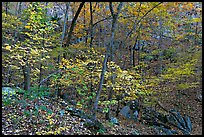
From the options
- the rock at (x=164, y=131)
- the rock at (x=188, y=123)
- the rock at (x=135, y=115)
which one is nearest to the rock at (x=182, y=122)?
the rock at (x=188, y=123)

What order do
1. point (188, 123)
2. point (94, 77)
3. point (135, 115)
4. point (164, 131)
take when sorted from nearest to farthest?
1. point (94, 77)
2. point (164, 131)
3. point (135, 115)
4. point (188, 123)

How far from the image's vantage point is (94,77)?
715 cm

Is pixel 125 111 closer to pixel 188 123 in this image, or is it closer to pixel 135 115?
pixel 135 115

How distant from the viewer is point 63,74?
21.9 feet

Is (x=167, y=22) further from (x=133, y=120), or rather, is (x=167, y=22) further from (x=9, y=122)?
(x=9, y=122)

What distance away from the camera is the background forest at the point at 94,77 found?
221 inches

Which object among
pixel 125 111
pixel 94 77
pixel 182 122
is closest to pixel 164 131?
pixel 182 122

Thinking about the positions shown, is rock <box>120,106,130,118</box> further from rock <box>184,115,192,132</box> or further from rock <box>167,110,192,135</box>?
rock <box>184,115,192,132</box>

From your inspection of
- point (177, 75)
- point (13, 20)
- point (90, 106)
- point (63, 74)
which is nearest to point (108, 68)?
point (63, 74)

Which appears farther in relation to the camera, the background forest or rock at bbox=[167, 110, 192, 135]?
rock at bbox=[167, 110, 192, 135]

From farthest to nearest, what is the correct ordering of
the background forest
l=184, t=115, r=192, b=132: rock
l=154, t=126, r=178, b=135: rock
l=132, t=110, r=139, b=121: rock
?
l=184, t=115, r=192, b=132: rock, l=132, t=110, r=139, b=121: rock, l=154, t=126, r=178, b=135: rock, the background forest

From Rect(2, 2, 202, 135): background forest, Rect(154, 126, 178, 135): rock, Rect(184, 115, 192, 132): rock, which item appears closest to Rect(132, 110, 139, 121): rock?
Rect(2, 2, 202, 135): background forest

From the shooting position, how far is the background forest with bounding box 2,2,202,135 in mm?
5609

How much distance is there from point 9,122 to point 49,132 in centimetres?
104
